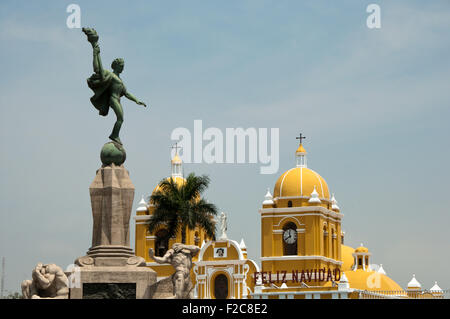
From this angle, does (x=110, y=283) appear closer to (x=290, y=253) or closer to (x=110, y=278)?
(x=110, y=278)

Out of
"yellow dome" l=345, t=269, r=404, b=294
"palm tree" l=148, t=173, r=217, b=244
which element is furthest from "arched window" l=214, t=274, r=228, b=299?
"palm tree" l=148, t=173, r=217, b=244

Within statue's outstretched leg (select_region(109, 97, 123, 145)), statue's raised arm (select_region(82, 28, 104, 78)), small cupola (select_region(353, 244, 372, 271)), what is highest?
small cupola (select_region(353, 244, 372, 271))

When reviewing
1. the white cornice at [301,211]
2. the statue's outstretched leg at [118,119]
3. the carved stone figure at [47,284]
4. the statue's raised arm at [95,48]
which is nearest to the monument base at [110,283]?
the carved stone figure at [47,284]

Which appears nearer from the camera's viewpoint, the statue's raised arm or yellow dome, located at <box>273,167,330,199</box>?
the statue's raised arm

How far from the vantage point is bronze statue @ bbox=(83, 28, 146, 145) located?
934 inches

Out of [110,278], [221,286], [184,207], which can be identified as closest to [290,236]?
[221,286]

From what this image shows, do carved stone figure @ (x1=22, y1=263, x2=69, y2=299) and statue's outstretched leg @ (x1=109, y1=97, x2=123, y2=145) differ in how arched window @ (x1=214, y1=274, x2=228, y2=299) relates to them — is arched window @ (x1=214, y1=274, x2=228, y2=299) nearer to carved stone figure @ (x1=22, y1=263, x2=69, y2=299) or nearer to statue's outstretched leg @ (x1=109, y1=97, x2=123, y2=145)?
statue's outstretched leg @ (x1=109, y1=97, x2=123, y2=145)

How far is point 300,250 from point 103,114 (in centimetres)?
3739

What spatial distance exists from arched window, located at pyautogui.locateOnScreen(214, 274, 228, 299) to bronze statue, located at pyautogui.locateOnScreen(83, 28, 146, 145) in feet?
125

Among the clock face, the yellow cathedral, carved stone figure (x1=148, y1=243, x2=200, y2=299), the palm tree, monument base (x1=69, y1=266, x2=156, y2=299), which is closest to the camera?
monument base (x1=69, y1=266, x2=156, y2=299)

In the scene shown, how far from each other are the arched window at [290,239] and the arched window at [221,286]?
4418 millimetres

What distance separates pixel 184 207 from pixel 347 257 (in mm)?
26975

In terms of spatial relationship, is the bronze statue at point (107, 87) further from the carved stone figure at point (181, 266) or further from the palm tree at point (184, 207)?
the palm tree at point (184, 207)
